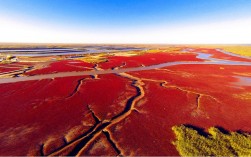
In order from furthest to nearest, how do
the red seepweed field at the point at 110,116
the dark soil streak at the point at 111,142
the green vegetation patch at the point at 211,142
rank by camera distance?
the red seepweed field at the point at 110,116
the dark soil streak at the point at 111,142
the green vegetation patch at the point at 211,142

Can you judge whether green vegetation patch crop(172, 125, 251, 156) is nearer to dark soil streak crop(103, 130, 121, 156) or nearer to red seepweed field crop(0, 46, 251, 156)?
red seepweed field crop(0, 46, 251, 156)

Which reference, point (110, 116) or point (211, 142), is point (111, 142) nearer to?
point (110, 116)

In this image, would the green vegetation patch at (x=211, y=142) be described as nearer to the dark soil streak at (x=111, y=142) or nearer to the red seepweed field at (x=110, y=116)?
the red seepweed field at (x=110, y=116)

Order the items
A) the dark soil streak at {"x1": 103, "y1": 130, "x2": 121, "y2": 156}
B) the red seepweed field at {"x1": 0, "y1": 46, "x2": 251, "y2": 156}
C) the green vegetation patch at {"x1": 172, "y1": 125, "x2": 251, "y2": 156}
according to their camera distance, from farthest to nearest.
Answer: the red seepweed field at {"x1": 0, "y1": 46, "x2": 251, "y2": 156}, the dark soil streak at {"x1": 103, "y1": 130, "x2": 121, "y2": 156}, the green vegetation patch at {"x1": 172, "y1": 125, "x2": 251, "y2": 156}

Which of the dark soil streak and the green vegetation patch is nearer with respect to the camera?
the green vegetation patch

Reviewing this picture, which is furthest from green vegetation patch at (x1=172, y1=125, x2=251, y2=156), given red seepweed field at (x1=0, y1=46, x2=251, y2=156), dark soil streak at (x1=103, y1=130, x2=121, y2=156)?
dark soil streak at (x1=103, y1=130, x2=121, y2=156)

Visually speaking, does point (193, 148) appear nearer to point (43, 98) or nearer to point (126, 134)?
point (126, 134)

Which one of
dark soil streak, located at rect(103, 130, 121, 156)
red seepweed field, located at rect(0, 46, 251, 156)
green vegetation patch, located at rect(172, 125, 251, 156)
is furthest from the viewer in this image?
red seepweed field, located at rect(0, 46, 251, 156)

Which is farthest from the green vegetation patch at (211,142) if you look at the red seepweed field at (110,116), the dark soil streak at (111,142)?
the dark soil streak at (111,142)

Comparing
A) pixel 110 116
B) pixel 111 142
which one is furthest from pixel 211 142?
pixel 110 116

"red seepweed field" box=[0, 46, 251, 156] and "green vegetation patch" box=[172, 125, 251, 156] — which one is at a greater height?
"green vegetation patch" box=[172, 125, 251, 156]
